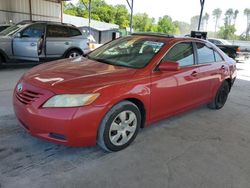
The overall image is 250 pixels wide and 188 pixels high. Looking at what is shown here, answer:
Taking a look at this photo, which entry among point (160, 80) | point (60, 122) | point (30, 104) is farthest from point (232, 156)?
point (30, 104)

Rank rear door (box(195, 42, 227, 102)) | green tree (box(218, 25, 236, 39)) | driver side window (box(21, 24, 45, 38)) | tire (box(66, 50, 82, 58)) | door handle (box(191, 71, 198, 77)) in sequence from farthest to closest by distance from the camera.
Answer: green tree (box(218, 25, 236, 39)) → tire (box(66, 50, 82, 58)) → driver side window (box(21, 24, 45, 38)) → rear door (box(195, 42, 227, 102)) → door handle (box(191, 71, 198, 77))

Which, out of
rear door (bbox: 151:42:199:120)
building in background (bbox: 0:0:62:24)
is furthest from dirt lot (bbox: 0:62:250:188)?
building in background (bbox: 0:0:62:24)

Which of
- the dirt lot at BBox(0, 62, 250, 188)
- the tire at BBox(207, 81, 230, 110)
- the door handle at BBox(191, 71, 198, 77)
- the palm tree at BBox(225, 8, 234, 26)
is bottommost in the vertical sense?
the dirt lot at BBox(0, 62, 250, 188)

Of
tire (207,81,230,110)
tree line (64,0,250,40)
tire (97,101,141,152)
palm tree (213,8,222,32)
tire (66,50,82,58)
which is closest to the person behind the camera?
tire (97,101,141,152)

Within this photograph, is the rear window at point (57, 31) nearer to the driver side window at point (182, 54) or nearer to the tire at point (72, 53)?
the tire at point (72, 53)

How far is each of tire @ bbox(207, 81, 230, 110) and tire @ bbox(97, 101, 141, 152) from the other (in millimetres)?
2401

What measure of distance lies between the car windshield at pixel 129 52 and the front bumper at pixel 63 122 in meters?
1.07

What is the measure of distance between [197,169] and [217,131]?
1408mm

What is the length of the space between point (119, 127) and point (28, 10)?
1975 cm

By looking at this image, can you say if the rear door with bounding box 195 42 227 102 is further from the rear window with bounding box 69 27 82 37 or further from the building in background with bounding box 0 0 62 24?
the building in background with bounding box 0 0 62 24

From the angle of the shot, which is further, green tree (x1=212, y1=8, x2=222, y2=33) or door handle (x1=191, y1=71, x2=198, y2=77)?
green tree (x1=212, y1=8, x2=222, y2=33)

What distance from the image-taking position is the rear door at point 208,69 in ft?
14.9

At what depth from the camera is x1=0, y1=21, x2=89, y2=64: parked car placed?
8094mm

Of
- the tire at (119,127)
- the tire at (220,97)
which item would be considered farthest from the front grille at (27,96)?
the tire at (220,97)
